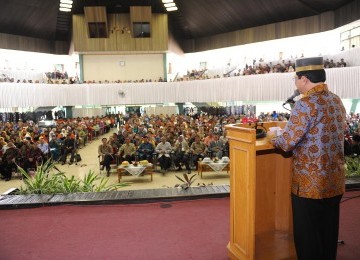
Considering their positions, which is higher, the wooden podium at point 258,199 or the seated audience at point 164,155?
the wooden podium at point 258,199

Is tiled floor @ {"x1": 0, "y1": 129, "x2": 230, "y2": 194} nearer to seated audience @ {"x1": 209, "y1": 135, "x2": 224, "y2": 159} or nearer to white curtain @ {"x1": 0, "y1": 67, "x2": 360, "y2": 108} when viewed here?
seated audience @ {"x1": 209, "y1": 135, "x2": 224, "y2": 159}

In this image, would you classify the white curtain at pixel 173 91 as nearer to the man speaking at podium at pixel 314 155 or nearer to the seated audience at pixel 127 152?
the seated audience at pixel 127 152

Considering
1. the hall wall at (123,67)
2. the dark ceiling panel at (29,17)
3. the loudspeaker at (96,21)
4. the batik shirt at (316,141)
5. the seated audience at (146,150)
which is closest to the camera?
the batik shirt at (316,141)

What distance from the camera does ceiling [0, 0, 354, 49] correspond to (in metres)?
21.7

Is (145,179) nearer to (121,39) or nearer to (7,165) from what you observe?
(7,165)

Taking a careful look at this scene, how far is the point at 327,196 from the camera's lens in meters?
2.26

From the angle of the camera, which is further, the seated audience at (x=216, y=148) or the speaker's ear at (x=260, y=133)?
the seated audience at (x=216, y=148)

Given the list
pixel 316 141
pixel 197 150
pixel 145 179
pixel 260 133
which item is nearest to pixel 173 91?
pixel 197 150

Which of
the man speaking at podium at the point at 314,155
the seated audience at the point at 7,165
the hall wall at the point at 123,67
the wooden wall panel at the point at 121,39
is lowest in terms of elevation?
the seated audience at the point at 7,165

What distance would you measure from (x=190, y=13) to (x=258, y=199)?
960 inches

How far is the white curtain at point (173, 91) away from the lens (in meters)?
15.4

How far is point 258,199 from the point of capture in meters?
3.15

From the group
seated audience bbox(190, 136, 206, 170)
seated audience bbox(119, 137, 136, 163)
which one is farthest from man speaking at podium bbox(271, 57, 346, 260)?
seated audience bbox(119, 137, 136, 163)

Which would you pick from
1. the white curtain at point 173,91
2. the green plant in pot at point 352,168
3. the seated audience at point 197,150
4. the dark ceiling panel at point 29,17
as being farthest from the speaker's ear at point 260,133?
the dark ceiling panel at point 29,17
